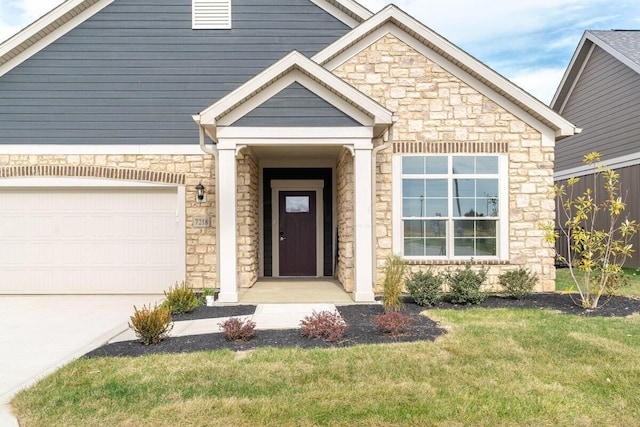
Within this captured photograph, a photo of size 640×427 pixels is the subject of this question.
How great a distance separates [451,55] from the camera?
786cm

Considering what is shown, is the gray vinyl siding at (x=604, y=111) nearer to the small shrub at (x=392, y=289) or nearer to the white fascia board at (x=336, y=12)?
the white fascia board at (x=336, y=12)

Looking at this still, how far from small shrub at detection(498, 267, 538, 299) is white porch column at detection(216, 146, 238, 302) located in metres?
4.67

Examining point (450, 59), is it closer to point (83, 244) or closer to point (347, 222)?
point (347, 222)

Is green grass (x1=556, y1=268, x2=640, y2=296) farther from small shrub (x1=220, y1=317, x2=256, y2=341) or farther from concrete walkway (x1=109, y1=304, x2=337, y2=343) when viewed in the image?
small shrub (x1=220, y1=317, x2=256, y2=341)

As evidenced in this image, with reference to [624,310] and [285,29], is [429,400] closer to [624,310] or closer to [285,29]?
[624,310]

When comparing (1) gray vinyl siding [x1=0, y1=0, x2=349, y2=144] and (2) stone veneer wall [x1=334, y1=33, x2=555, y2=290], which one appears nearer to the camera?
(2) stone veneer wall [x1=334, y1=33, x2=555, y2=290]

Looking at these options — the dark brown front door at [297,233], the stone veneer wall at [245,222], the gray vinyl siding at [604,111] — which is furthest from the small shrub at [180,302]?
the gray vinyl siding at [604,111]

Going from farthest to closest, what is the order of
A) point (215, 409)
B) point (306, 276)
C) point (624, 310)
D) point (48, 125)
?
point (306, 276)
point (48, 125)
point (624, 310)
point (215, 409)

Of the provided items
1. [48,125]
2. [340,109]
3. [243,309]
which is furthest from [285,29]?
[243,309]

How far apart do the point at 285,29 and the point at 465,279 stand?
6.21m

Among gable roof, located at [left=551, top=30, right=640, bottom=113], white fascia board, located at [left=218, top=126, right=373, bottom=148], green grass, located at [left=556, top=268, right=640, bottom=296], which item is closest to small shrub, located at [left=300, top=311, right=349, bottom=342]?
white fascia board, located at [left=218, top=126, right=373, bottom=148]

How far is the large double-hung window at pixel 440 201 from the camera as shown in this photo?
802cm

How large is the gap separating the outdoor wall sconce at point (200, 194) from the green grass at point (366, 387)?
4469 millimetres

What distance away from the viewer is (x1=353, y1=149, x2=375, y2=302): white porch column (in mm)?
7012
